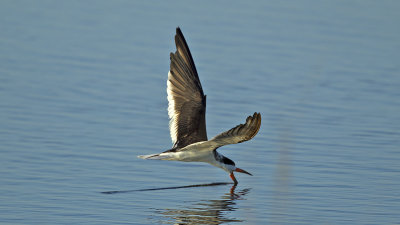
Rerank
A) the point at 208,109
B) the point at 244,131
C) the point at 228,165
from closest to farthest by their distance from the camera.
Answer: the point at 244,131 → the point at 228,165 → the point at 208,109

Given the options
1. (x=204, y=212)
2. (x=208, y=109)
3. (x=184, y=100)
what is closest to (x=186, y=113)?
(x=184, y=100)

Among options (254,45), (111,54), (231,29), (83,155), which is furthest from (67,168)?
(231,29)

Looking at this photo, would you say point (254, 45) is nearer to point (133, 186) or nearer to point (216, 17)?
point (216, 17)

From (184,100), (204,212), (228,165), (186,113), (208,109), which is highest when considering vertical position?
(184,100)

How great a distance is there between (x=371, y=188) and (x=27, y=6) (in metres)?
12.9

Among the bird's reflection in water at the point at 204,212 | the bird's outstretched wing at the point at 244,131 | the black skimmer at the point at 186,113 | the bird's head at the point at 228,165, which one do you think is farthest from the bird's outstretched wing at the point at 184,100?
the bird's outstretched wing at the point at 244,131

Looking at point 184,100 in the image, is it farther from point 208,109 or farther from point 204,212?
point 208,109

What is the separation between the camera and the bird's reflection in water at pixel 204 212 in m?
7.99

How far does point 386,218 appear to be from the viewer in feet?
27.4

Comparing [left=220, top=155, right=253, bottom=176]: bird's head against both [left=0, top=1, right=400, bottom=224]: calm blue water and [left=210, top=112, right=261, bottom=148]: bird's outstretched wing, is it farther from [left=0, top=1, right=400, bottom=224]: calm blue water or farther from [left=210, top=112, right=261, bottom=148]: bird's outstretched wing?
[left=210, top=112, right=261, bottom=148]: bird's outstretched wing

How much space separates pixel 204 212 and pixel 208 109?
486 cm

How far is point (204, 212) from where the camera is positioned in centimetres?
835

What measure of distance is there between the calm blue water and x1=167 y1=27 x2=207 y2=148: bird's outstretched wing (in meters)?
0.61

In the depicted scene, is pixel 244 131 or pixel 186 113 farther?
pixel 186 113
